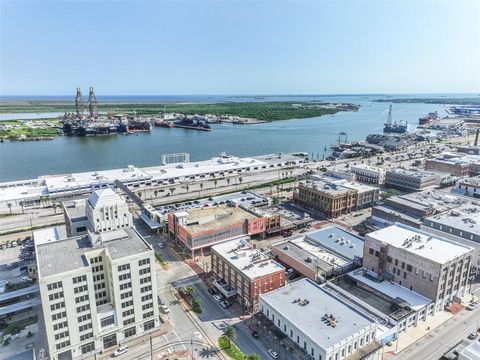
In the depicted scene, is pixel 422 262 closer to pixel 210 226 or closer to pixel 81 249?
pixel 210 226

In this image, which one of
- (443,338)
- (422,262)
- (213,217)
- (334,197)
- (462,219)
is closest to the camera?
(443,338)

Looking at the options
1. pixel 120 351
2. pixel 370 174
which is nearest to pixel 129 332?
pixel 120 351

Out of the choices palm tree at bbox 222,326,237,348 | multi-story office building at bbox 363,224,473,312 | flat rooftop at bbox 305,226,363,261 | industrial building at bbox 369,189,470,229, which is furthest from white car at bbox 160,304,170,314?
industrial building at bbox 369,189,470,229

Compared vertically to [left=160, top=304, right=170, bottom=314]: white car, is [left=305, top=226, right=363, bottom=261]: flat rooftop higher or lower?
higher

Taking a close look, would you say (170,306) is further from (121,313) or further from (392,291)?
(392,291)

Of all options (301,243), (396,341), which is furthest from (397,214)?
(396,341)

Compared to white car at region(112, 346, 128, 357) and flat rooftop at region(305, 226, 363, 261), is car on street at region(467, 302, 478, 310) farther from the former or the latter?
white car at region(112, 346, 128, 357)
